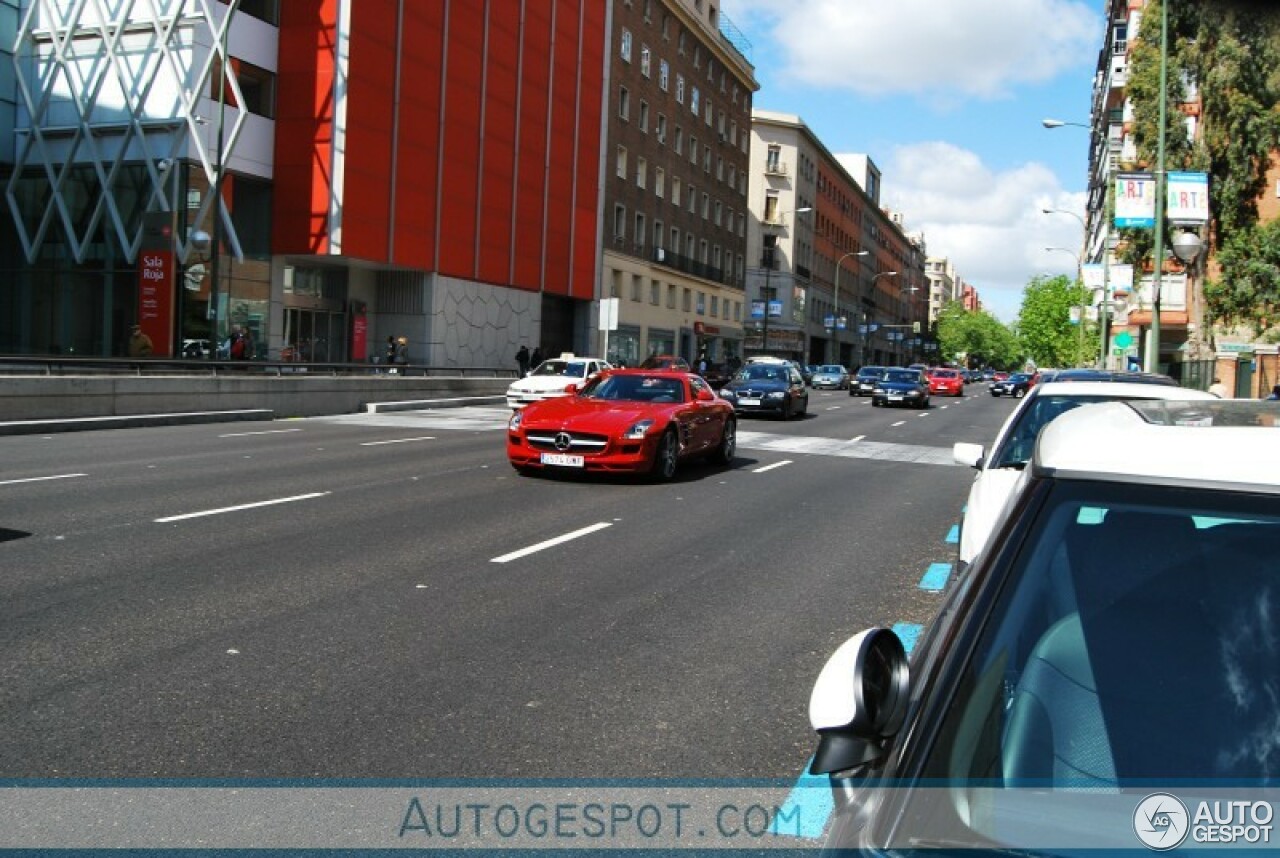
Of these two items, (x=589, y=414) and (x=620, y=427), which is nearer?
(x=620, y=427)

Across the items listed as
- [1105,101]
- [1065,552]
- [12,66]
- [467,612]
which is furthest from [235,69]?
[1105,101]

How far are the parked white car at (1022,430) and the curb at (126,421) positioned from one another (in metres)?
15.4

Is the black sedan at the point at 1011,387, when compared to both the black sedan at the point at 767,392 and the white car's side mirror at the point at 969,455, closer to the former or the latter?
the black sedan at the point at 767,392

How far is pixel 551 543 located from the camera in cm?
900

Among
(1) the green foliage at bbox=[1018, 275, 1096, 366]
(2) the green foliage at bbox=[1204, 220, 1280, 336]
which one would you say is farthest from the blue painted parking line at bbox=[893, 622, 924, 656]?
(1) the green foliage at bbox=[1018, 275, 1096, 366]

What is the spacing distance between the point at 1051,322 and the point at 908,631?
10124cm

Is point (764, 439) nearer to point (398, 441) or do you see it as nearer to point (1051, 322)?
point (398, 441)

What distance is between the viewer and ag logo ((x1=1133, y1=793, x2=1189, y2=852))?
1774 millimetres

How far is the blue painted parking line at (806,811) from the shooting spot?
3639 mm

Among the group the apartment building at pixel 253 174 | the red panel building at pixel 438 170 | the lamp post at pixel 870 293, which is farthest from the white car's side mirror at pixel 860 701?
the lamp post at pixel 870 293

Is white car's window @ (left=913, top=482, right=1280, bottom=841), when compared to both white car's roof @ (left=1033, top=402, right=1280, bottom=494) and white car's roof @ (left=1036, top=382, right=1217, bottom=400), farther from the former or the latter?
white car's roof @ (left=1036, top=382, right=1217, bottom=400)

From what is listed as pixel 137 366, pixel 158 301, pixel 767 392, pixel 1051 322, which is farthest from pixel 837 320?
pixel 137 366

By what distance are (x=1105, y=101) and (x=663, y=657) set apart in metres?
79.3

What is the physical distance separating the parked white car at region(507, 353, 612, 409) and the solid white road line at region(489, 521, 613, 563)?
1759 centimetres
